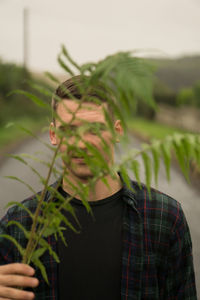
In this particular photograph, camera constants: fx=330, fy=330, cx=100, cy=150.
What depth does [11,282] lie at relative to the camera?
1.07 meters

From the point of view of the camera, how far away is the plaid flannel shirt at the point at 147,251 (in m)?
1.83

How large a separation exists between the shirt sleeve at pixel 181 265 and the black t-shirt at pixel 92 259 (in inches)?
12.7

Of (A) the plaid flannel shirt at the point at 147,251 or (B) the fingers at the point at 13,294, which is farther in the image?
(A) the plaid flannel shirt at the point at 147,251

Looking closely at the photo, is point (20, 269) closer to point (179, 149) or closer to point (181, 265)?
point (179, 149)

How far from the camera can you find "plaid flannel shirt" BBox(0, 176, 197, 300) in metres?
1.83

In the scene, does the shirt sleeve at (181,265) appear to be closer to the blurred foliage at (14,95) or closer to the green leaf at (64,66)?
the green leaf at (64,66)

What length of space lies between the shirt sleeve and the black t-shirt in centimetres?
32

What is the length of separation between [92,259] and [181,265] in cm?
55

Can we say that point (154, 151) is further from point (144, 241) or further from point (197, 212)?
point (197, 212)

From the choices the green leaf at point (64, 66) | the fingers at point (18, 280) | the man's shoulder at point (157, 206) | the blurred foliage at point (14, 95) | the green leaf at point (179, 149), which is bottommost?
the blurred foliage at point (14, 95)

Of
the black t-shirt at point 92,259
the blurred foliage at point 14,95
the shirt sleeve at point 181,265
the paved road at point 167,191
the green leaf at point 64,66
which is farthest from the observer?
the blurred foliage at point 14,95

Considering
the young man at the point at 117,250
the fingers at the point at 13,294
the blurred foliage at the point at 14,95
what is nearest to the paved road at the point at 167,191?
the young man at the point at 117,250

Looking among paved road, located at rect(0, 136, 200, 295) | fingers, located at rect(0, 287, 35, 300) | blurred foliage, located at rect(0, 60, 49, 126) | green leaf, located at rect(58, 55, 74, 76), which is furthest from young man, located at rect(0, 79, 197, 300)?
blurred foliage, located at rect(0, 60, 49, 126)

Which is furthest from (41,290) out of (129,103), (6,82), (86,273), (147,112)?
(147,112)
